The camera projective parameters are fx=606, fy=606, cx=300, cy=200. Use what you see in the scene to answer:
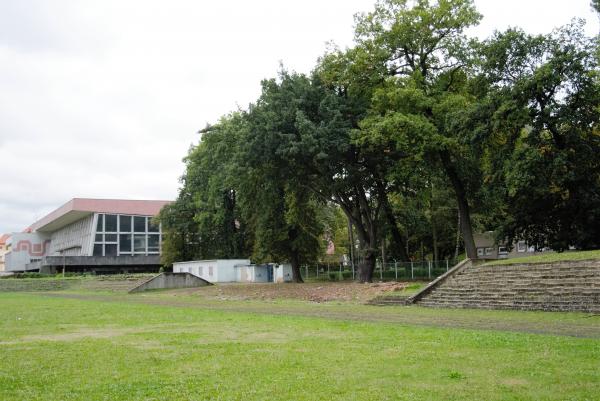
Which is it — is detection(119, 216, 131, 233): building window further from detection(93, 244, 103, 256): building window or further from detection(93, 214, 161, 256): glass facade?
detection(93, 244, 103, 256): building window

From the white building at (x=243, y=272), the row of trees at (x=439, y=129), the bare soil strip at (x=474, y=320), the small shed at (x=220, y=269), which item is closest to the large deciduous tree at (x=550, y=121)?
the row of trees at (x=439, y=129)

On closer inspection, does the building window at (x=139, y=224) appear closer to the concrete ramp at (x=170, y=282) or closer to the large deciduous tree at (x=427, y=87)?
the concrete ramp at (x=170, y=282)

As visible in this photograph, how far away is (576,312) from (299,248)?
29561 mm

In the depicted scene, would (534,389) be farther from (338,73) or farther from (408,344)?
(338,73)

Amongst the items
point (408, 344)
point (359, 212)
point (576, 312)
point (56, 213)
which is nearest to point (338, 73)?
point (359, 212)

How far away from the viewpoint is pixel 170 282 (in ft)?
163

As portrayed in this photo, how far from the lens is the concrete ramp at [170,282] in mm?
48312

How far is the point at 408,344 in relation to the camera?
1239 cm

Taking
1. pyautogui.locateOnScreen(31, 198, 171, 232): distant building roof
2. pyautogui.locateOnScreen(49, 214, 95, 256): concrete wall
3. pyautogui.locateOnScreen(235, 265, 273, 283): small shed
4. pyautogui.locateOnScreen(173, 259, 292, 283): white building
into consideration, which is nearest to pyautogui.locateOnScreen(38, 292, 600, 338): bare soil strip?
pyautogui.locateOnScreen(173, 259, 292, 283): white building

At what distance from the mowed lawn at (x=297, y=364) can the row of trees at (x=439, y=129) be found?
1772 centimetres

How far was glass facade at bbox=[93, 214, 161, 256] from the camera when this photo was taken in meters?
88.1

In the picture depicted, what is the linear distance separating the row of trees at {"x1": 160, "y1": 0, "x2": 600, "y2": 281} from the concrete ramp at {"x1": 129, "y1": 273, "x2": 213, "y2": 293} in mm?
10080

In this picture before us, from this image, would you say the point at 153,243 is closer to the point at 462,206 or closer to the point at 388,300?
the point at 462,206

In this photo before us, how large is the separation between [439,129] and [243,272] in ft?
103
